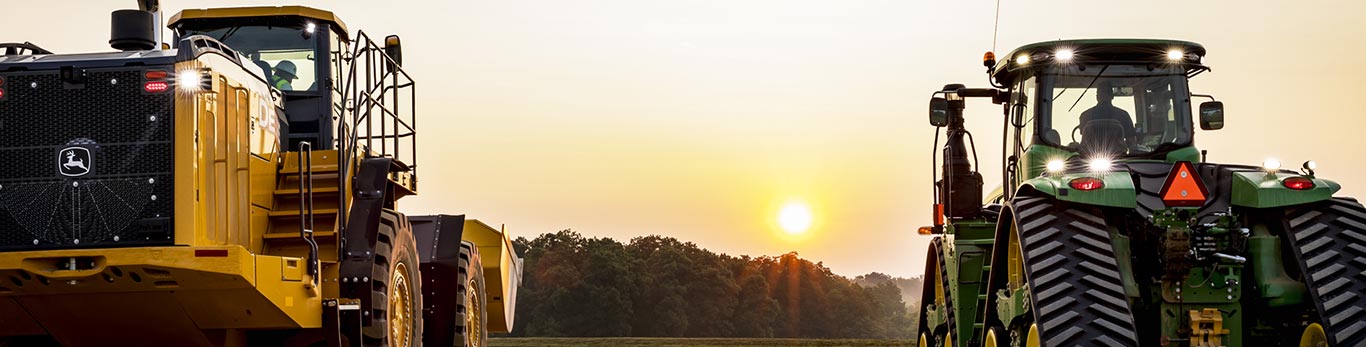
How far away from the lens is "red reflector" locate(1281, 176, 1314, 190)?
11.3m

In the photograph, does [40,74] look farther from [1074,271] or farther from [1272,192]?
[1272,192]

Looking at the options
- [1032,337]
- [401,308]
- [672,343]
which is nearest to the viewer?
[1032,337]

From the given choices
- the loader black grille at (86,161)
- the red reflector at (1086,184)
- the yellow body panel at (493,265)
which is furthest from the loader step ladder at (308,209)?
the red reflector at (1086,184)

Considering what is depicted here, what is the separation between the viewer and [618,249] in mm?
42531

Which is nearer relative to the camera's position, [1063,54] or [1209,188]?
[1209,188]

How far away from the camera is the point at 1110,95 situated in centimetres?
1366

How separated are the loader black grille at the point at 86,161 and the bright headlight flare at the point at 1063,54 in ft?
25.0

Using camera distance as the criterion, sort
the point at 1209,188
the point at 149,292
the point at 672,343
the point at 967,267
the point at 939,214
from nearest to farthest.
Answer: the point at 149,292
the point at 1209,188
the point at 967,267
the point at 939,214
the point at 672,343

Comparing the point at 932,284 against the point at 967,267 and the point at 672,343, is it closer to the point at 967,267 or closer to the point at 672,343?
the point at 967,267

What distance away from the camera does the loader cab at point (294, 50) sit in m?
14.7

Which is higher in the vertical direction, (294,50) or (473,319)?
(294,50)

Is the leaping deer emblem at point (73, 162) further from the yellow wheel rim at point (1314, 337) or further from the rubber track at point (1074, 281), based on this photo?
the yellow wheel rim at point (1314, 337)

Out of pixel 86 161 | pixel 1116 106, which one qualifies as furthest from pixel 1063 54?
pixel 86 161

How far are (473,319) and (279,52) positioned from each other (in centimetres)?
468
